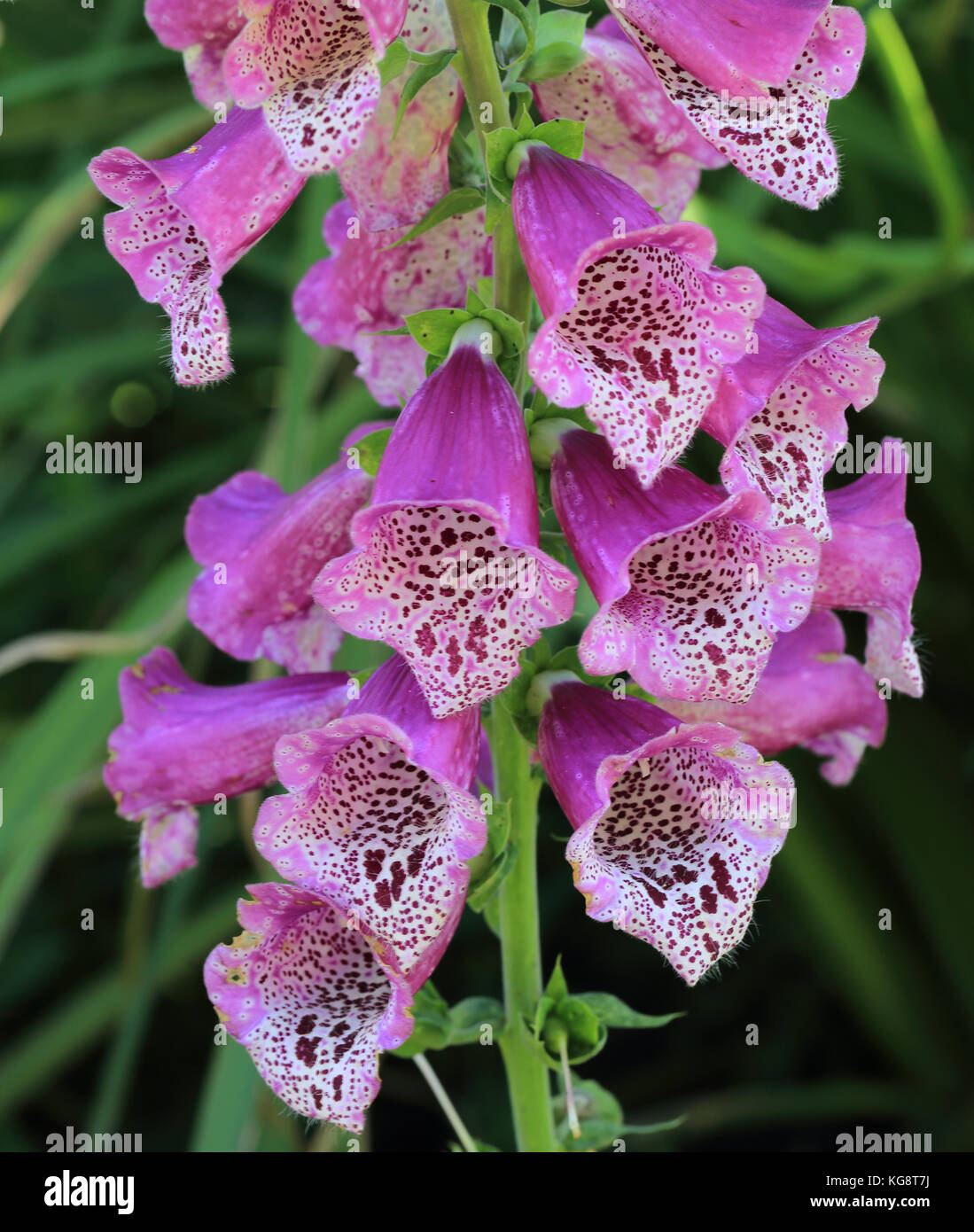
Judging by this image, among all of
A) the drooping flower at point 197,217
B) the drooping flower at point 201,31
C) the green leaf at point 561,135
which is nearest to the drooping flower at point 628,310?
the green leaf at point 561,135

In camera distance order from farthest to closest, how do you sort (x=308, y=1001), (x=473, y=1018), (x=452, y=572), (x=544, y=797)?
(x=544, y=797)
(x=473, y=1018)
(x=308, y=1001)
(x=452, y=572)

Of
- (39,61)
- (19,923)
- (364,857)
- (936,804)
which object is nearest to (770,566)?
(364,857)

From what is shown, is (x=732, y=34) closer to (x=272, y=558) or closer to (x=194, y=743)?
(x=272, y=558)

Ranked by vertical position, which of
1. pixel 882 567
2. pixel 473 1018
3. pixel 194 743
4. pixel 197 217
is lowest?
pixel 473 1018

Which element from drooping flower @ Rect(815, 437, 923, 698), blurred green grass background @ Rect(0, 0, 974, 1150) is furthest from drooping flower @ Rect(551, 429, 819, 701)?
blurred green grass background @ Rect(0, 0, 974, 1150)

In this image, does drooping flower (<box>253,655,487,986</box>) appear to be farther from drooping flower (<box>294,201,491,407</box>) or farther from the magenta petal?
the magenta petal

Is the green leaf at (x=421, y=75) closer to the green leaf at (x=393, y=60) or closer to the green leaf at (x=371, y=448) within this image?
the green leaf at (x=393, y=60)

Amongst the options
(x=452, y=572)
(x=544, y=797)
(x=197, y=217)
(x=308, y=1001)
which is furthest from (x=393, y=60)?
(x=544, y=797)

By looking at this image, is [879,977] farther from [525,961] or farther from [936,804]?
[525,961]
